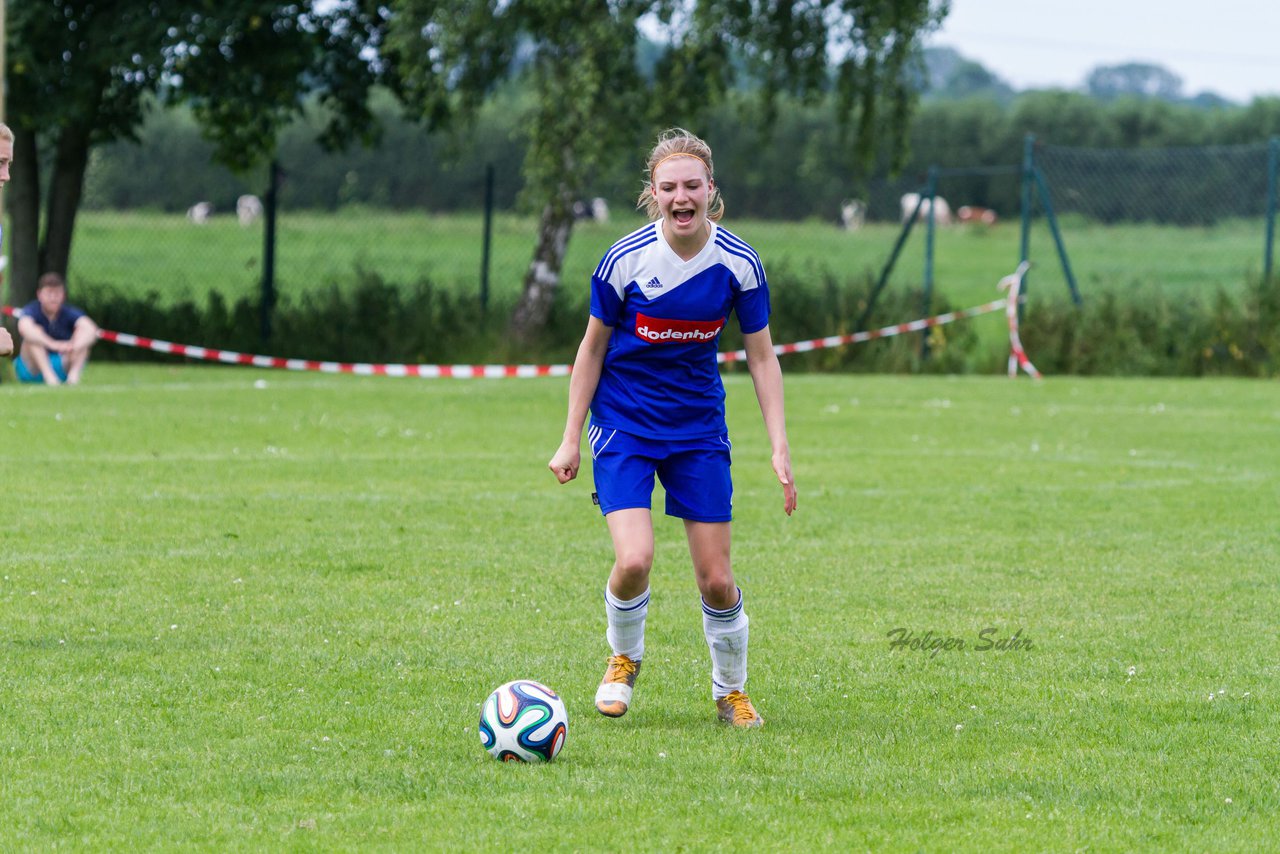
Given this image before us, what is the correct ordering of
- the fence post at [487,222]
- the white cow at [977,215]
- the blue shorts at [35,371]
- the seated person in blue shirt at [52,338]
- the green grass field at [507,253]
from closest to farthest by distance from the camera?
the seated person in blue shirt at [52,338], the blue shorts at [35,371], the fence post at [487,222], the green grass field at [507,253], the white cow at [977,215]

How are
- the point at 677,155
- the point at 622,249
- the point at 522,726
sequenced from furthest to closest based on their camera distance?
the point at 622,249, the point at 677,155, the point at 522,726

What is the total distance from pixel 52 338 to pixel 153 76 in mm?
4889

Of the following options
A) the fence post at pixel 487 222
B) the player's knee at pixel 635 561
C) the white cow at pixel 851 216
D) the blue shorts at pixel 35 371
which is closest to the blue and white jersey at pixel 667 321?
the player's knee at pixel 635 561

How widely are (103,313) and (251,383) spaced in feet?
17.9

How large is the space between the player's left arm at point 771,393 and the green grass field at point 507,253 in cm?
1891

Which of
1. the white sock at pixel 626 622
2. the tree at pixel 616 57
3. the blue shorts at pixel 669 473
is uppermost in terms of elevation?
the tree at pixel 616 57

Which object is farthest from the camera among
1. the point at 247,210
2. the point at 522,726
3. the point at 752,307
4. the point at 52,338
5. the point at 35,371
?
the point at 247,210

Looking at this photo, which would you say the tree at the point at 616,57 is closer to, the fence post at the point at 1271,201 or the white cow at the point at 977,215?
the fence post at the point at 1271,201

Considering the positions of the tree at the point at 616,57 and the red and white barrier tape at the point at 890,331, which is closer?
the tree at the point at 616,57

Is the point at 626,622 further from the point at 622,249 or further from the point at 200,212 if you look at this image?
the point at 200,212

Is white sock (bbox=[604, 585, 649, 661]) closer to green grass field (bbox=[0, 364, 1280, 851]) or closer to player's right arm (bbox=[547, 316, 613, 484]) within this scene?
green grass field (bbox=[0, 364, 1280, 851])

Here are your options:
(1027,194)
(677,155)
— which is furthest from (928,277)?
(677,155)

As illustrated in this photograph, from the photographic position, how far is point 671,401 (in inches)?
232

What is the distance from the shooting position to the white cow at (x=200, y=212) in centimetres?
3341
